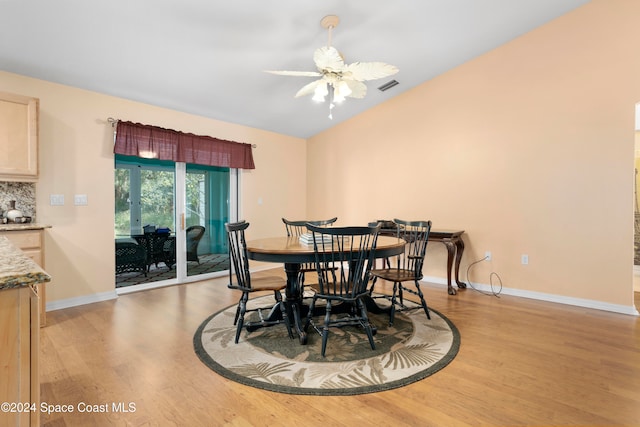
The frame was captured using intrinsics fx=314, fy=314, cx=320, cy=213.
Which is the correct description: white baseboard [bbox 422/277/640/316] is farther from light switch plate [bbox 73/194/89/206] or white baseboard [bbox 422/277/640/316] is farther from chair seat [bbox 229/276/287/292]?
light switch plate [bbox 73/194/89/206]

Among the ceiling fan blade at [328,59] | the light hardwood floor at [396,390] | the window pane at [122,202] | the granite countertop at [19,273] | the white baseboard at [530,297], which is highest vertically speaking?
the ceiling fan blade at [328,59]

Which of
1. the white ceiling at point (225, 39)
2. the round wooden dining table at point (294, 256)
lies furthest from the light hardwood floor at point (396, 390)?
the white ceiling at point (225, 39)

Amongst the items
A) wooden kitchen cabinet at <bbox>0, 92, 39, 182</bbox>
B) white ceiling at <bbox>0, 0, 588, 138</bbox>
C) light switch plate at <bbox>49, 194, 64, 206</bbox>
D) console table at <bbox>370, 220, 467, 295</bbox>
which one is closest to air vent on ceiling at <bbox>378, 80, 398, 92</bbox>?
white ceiling at <bbox>0, 0, 588, 138</bbox>

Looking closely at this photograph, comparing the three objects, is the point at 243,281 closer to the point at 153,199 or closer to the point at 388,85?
the point at 153,199

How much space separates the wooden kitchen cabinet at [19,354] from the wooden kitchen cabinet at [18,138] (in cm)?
266

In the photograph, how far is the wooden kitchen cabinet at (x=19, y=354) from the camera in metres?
0.98

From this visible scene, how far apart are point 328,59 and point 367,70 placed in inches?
13.7

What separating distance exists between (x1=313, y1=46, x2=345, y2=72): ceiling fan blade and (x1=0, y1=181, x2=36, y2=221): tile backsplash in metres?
3.16

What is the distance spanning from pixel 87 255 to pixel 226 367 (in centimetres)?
259

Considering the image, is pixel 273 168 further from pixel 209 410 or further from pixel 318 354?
pixel 209 410

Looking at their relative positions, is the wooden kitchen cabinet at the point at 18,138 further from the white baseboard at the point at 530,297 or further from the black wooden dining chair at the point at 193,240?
the black wooden dining chair at the point at 193,240

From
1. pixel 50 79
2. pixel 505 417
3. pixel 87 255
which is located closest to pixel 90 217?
pixel 87 255

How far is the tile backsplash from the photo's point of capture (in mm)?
3104

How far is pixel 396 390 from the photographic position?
1.81 m
